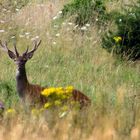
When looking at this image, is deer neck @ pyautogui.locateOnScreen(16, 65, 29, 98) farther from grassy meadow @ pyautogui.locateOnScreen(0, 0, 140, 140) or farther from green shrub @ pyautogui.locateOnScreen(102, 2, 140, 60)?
Result: green shrub @ pyautogui.locateOnScreen(102, 2, 140, 60)

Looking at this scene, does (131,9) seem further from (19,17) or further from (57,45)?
(19,17)

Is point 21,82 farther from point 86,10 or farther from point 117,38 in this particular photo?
point 86,10

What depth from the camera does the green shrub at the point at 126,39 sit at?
13.1 metres

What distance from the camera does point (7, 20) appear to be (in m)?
15.8

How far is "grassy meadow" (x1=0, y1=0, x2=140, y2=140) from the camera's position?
23.3 feet

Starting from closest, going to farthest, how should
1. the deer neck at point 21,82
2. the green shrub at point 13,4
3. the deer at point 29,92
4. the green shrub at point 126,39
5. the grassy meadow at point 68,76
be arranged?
the grassy meadow at point 68,76
the deer at point 29,92
the deer neck at point 21,82
the green shrub at point 126,39
the green shrub at point 13,4

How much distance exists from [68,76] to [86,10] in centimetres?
412

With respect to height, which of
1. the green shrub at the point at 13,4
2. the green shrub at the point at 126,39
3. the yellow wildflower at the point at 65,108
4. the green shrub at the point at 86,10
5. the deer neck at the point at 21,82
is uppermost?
the yellow wildflower at the point at 65,108

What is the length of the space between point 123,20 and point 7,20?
10.9 ft

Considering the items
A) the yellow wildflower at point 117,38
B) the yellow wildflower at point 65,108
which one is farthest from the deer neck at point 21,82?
the yellow wildflower at point 117,38

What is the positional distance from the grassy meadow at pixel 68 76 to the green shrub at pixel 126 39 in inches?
7.5

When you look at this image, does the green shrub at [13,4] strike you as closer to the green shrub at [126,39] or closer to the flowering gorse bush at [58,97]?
the green shrub at [126,39]

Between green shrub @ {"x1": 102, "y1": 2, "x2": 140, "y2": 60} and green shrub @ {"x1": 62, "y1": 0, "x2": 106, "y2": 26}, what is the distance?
61.3 inches

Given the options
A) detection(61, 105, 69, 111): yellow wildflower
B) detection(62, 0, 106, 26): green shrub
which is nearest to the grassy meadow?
detection(61, 105, 69, 111): yellow wildflower
